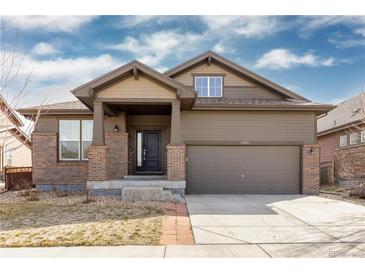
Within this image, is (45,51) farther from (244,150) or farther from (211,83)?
(244,150)

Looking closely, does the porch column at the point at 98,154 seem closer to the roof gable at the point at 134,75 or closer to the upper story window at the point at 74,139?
the roof gable at the point at 134,75

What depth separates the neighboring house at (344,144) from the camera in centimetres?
1636

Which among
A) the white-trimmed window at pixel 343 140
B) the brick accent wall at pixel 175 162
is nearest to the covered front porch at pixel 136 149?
the brick accent wall at pixel 175 162

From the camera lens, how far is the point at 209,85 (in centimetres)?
1434

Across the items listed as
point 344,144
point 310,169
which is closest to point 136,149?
point 310,169

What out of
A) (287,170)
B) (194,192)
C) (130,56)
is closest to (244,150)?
(287,170)

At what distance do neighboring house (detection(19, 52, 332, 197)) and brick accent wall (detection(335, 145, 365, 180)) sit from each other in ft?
15.7

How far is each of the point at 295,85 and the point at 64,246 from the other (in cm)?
1239

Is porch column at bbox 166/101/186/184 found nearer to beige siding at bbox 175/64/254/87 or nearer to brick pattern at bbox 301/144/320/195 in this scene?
beige siding at bbox 175/64/254/87

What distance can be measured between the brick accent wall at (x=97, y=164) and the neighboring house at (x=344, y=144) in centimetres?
1221

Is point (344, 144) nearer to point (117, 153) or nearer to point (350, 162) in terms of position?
point (350, 162)

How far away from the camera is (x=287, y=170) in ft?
41.1

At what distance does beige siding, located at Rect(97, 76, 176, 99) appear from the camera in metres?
10.7

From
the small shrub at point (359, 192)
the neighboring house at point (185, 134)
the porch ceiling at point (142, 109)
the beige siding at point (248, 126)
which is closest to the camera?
the neighboring house at point (185, 134)
